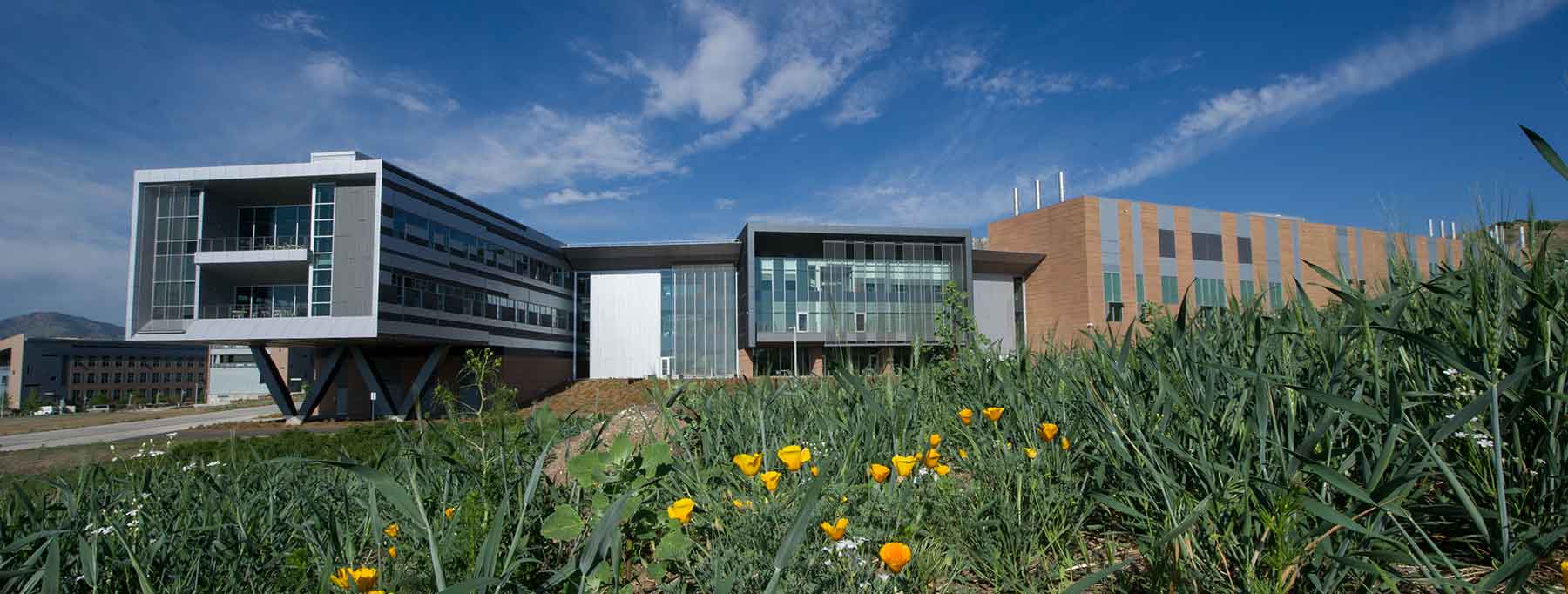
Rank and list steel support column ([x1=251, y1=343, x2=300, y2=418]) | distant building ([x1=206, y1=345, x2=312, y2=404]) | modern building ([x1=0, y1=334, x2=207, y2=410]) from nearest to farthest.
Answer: steel support column ([x1=251, y1=343, x2=300, y2=418]), modern building ([x1=0, y1=334, x2=207, y2=410]), distant building ([x1=206, y1=345, x2=312, y2=404])

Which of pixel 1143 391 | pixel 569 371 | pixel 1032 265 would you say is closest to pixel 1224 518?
pixel 1143 391

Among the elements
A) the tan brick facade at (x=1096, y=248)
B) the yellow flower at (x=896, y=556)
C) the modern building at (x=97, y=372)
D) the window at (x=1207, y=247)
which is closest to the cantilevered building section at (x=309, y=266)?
the yellow flower at (x=896, y=556)

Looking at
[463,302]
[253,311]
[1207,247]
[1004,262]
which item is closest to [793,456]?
[253,311]

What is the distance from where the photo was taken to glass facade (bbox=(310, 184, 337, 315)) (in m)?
27.5

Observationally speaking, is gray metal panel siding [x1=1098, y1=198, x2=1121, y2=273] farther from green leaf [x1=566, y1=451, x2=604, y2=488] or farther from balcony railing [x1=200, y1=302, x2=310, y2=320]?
green leaf [x1=566, y1=451, x2=604, y2=488]

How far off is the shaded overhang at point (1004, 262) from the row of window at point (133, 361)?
84.7 m

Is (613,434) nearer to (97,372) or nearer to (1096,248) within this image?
(1096,248)

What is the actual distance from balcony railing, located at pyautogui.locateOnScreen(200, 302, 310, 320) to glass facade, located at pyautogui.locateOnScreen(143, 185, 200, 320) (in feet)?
2.03

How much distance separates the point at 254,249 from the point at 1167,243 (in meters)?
48.1

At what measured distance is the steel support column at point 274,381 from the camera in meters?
31.3

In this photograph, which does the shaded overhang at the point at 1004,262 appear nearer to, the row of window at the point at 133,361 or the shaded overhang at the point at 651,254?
the shaded overhang at the point at 651,254

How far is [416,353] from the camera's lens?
34.8m

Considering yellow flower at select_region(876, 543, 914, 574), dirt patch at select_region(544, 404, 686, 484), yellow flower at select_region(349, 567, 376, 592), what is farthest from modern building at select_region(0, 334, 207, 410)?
yellow flower at select_region(876, 543, 914, 574)

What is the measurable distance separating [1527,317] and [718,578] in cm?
221
